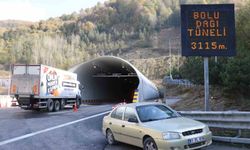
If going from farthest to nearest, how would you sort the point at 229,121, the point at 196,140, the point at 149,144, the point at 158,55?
the point at 158,55 → the point at 229,121 → the point at 149,144 → the point at 196,140

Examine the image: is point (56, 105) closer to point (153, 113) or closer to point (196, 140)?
point (153, 113)

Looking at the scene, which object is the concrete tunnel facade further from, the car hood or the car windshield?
the car hood

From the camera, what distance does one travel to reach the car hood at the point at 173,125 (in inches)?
350

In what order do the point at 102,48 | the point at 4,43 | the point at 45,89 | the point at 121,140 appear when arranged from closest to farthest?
the point at 121,140, the point at 45,89, the point at 4,43, the point at 102,48

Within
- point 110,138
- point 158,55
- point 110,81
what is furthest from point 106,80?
point 158,55

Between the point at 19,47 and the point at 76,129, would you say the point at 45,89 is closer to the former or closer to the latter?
the point at 76,129

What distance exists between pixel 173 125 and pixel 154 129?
0.52m

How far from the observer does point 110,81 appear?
58.5 meters

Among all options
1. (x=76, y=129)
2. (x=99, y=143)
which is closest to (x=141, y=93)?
(x=76, y=129)

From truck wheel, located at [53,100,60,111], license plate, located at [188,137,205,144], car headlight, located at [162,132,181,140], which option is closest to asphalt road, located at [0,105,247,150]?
license plate, located at [188,137,205,144]

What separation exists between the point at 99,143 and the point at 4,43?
145487 mm

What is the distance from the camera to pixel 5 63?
130875mm

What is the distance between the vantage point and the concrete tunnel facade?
40.0 meters

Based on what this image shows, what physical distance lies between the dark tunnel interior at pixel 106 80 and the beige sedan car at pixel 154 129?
97.9ft
